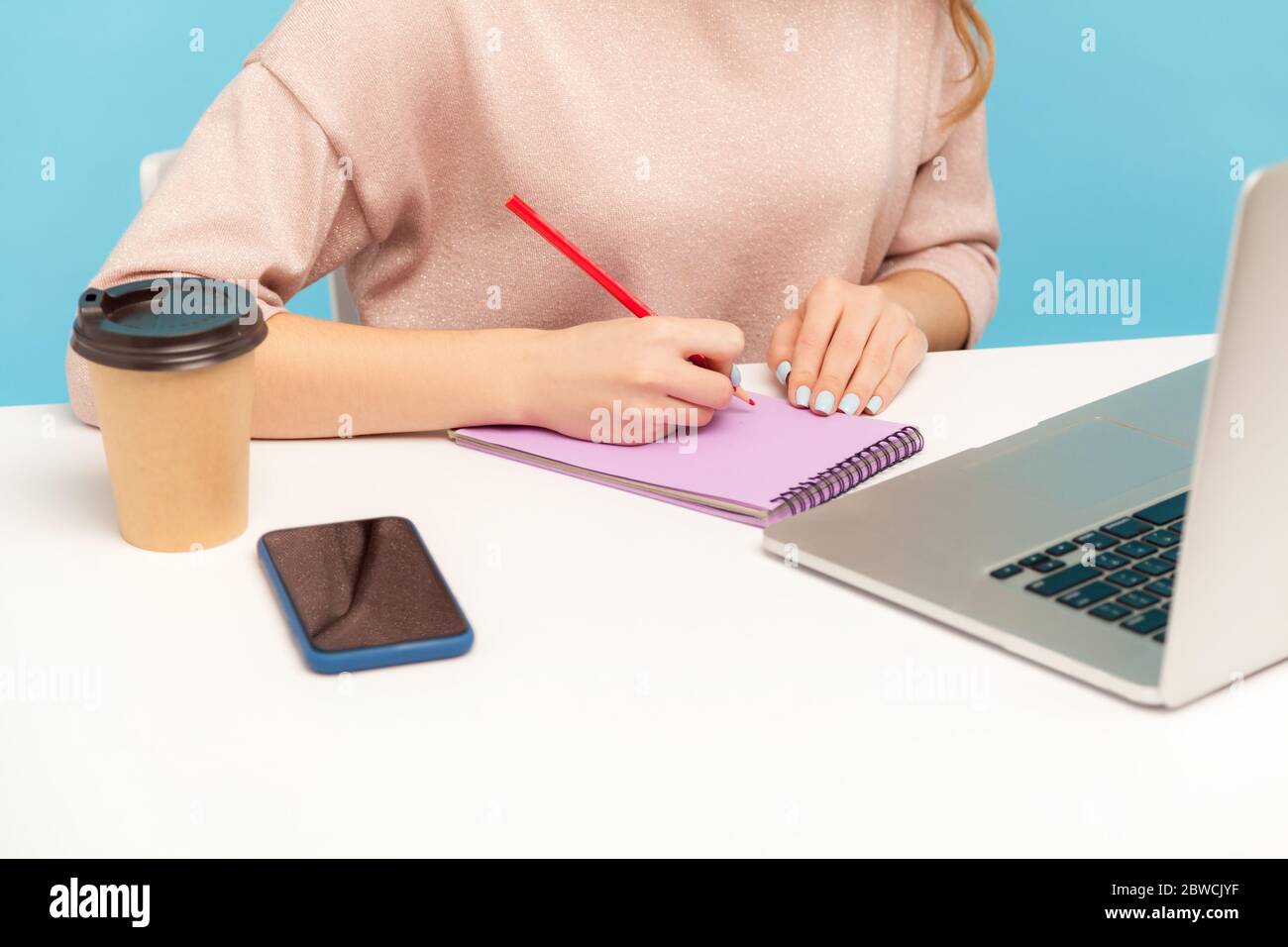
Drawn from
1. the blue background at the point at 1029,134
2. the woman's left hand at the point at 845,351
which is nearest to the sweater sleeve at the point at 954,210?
the woman's left hand at the point at 845,351

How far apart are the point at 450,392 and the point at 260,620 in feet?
0.85

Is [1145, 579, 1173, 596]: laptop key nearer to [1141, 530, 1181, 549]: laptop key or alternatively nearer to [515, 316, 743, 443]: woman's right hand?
[1141, 530, 1181, 549]: laptop key

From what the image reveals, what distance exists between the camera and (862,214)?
125 centimetres

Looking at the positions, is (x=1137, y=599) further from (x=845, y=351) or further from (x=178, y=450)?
(x=178, y=450)

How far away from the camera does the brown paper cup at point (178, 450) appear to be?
0.71m

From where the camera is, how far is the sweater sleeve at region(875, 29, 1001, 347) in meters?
1.31

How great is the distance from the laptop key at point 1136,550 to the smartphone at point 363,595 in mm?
316

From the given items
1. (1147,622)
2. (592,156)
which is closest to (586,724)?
(1147,622)

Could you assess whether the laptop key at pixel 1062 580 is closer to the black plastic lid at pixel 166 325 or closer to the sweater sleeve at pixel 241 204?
the black plastic lid at pixel 166 325

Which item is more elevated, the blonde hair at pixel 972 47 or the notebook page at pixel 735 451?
the blonde hair at pixel 972 47

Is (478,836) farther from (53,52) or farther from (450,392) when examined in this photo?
(53,52)

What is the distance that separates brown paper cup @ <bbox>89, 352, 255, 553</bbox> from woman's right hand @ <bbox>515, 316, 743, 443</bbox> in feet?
0.67

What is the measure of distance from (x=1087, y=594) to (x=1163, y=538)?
0.23 ft

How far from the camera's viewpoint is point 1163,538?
2.29 ft
